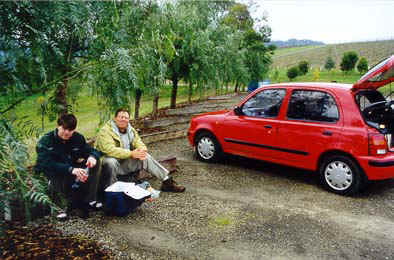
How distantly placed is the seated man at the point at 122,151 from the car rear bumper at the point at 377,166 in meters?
2.88

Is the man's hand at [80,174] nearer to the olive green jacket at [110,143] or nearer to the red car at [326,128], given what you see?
the olive green jacket at [110,143]

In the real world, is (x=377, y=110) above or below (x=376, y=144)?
above

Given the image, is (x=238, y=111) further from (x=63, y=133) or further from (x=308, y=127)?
(x=63, y=133)

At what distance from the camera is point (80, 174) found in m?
4.31

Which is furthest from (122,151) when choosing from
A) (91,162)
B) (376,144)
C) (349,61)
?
(349,61)

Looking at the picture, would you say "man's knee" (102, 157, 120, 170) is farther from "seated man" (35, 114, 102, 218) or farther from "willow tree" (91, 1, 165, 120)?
"willow tree" (91, 1, 165, 120)

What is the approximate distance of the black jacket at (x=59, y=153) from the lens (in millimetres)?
4281

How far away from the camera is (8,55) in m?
2.77

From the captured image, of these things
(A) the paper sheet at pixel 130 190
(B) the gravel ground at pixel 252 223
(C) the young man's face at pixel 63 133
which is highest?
(C) the young man's face at pixel 63 133

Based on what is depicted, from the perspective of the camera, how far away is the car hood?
5.11 meters

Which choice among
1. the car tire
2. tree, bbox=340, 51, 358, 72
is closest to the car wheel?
the car tire

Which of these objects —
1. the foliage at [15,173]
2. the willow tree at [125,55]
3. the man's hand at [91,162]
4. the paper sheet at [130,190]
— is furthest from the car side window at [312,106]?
the foliage at [15,173]

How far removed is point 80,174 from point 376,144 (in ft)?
13.9

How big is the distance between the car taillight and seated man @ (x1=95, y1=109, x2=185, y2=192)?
9.84 ft
